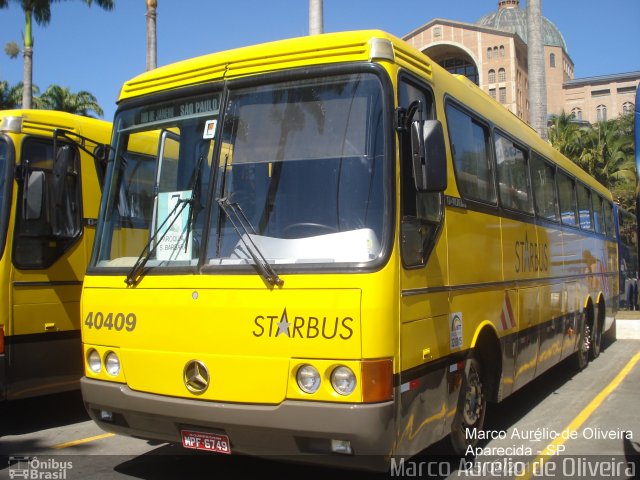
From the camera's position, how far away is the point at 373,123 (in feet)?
14.5

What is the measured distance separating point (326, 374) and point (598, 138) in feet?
114

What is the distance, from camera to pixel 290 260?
4.37 meters

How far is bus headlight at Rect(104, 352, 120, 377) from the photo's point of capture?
4.92 metres

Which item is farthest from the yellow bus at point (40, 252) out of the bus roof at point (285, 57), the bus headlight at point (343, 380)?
the bus headlight at point (343, 380)

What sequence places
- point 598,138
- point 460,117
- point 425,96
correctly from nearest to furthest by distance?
point 425,96 → point 460,117 → point 598,138

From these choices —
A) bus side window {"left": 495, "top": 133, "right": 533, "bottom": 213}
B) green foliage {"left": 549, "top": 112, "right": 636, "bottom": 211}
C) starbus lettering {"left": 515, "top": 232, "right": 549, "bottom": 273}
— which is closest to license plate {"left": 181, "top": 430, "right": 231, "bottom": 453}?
bus side window {"left": 495, "top": 133, "right": 533, "bottom": 213}

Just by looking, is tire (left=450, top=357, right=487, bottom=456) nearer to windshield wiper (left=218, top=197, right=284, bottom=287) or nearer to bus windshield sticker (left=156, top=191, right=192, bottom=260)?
windshield wiper (left=218, top=197, right=284, bottom=287)

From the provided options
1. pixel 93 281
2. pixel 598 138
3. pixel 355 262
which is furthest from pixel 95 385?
pixel 598 138

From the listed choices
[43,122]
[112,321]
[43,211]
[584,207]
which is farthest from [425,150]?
[584,207]

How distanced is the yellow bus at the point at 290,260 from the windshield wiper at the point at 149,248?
1 centimetres

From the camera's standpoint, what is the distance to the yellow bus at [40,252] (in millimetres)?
6574

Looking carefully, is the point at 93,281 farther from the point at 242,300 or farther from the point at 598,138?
the point at 598,138

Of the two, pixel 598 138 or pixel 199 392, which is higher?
pixel 598 138
